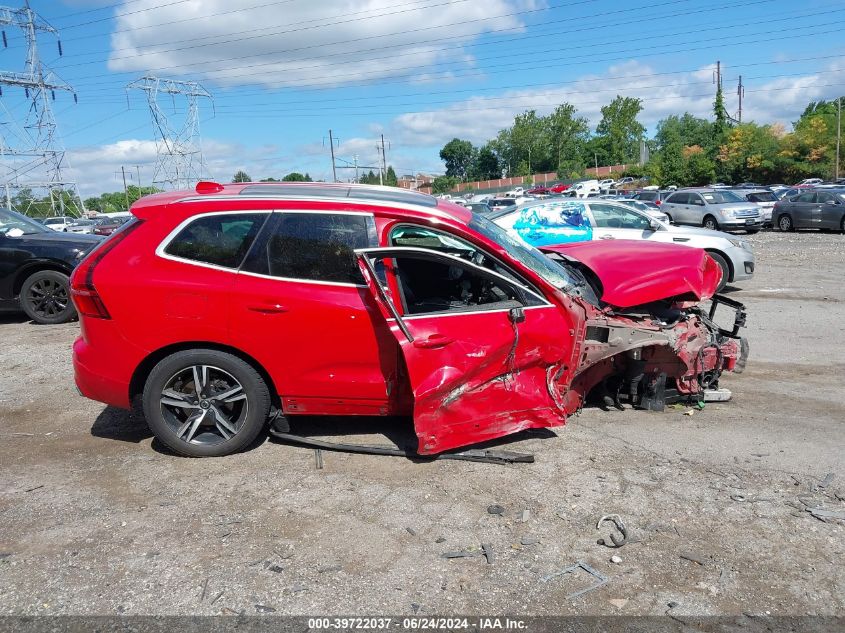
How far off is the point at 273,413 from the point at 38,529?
152 cm

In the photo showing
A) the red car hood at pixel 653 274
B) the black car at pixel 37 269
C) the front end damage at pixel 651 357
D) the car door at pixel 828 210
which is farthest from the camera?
the car door at pixel 828 210

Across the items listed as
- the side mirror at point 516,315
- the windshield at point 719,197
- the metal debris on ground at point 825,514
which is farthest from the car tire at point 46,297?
the windshield at point 719,197

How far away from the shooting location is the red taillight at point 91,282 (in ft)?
14.5

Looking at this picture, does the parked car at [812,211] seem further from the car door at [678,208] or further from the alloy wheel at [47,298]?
the alloy wheel at [47,298]

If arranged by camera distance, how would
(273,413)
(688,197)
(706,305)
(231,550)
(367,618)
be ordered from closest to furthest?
(367,618)
(231,550)
(273,413)
(706,305)
(688,197)

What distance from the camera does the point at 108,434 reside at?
514cm

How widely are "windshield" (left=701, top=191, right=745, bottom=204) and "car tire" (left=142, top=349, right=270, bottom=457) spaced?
24.4 m

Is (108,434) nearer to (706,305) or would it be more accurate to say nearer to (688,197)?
(706,305)

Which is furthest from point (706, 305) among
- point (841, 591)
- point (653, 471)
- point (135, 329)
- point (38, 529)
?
point (38, 529)

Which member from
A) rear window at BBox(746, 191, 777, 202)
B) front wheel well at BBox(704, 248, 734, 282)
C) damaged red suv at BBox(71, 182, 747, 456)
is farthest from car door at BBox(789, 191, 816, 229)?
damaged red suv at BBox(71, 182, 747, 456)

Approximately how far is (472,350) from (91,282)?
8.44ft

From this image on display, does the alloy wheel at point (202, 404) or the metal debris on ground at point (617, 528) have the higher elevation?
the alloy wheel at point (202, 404)

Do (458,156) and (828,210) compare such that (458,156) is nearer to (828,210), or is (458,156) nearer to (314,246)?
(828,210)

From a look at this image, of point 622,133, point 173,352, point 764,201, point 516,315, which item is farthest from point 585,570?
point 622,133
